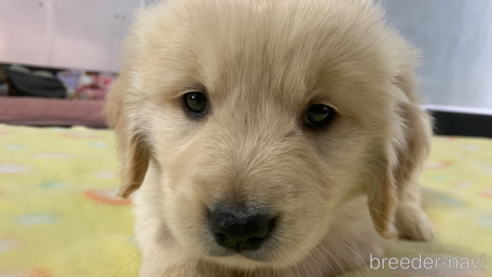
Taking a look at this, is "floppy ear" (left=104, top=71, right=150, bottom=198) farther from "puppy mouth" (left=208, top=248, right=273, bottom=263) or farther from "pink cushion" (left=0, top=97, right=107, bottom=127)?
"pink cushion" (left=0, top=97, right=107, bottom=127)

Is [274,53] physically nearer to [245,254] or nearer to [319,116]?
[319,116]

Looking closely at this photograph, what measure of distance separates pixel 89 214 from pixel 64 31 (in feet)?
15.1

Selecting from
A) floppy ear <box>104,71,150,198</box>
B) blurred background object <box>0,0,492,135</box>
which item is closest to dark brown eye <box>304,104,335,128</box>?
floppy ear <box>104,71,150,198</box>

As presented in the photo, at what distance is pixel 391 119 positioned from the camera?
1.35 meters

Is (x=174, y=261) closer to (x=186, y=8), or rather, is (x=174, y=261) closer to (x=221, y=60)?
(x=221, y=60)

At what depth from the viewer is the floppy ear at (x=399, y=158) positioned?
4.58ft

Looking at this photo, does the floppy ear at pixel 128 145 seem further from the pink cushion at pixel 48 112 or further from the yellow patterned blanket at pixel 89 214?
the pink cushion at pixel 48 112

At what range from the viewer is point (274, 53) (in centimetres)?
115

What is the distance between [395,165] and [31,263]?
119 centimetres

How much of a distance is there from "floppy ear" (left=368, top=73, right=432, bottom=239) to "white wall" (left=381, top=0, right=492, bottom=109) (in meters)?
3.66

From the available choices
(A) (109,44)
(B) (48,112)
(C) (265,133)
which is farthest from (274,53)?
(A) (109,44)

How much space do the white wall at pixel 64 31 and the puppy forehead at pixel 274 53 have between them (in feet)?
14.7

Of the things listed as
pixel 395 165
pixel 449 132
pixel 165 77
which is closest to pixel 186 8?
pixel 165 77

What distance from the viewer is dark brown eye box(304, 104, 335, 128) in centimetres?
123
